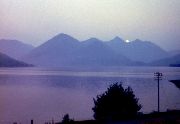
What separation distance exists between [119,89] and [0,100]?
5535cm

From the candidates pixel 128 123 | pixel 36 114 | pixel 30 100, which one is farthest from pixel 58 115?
pixel 128 123

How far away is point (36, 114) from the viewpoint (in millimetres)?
48375

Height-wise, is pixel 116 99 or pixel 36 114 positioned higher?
pixel 116 99

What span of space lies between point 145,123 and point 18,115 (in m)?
37.3

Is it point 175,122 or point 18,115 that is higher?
point 175,122

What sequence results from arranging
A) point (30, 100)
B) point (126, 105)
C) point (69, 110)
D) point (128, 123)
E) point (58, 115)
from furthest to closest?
point (30, 100), point (69, 110), point (58, 115), point (126, 105), point (128, 123)

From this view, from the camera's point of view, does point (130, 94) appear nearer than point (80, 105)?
Yes

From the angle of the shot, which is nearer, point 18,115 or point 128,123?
point 128,123

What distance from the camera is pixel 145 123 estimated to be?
13.3m

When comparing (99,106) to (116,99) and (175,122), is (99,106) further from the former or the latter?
(175,122)

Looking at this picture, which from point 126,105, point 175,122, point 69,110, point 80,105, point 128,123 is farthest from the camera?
point 80,105

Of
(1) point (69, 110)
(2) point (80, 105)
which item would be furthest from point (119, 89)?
(2) point (80, 105)

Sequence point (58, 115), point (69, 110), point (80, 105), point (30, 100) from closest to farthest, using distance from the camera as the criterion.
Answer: point (58, 115) → point (69, 110) → point (80, 105) → point (30, 100)

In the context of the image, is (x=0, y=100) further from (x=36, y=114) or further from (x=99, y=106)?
(x=99, y=106)
